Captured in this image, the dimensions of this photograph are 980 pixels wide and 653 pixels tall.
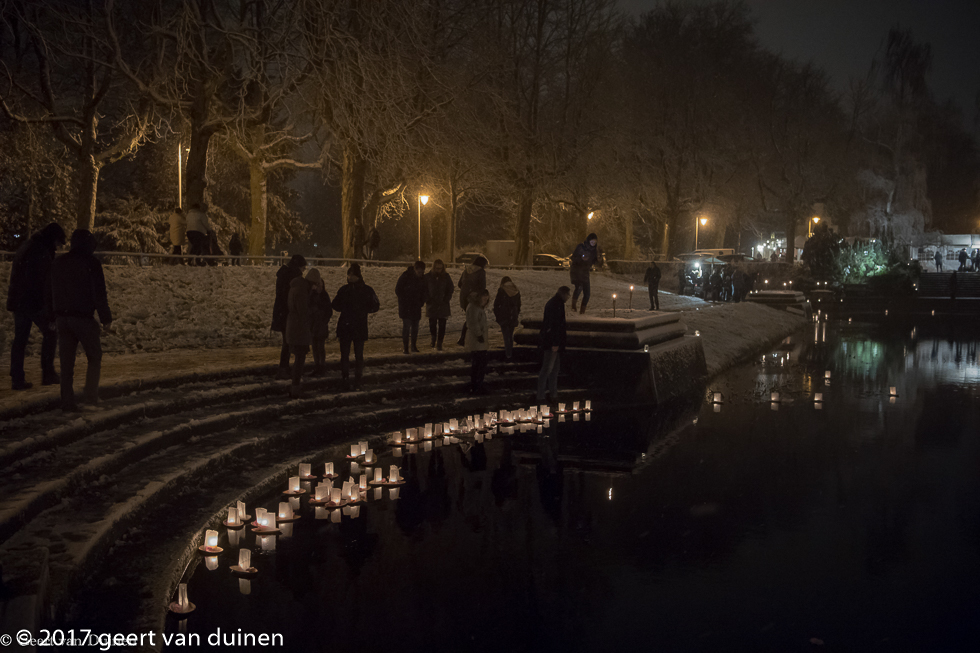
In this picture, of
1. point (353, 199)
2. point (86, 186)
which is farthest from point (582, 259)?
point (86, 186)

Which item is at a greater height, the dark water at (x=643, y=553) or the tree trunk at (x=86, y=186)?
the tree trunk at (x=86, y=186)

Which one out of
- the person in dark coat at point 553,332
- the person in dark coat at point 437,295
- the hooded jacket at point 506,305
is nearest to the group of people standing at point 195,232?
the person in dark coat at point 437,295

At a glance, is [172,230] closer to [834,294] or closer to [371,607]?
[371,607]

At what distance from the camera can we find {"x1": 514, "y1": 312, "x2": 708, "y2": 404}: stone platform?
1316cm

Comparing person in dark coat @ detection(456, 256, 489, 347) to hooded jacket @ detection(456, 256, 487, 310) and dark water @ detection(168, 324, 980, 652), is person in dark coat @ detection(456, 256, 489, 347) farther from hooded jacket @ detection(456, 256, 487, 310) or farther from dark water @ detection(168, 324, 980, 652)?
dark water @ detection(168, 324, 980, 652)

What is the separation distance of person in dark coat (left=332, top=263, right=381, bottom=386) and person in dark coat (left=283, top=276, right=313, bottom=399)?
0.86 metres

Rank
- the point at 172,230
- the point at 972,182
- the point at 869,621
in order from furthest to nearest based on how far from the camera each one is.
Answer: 1. the point at 972,182
2. the point at 172,230
3. the point at 869,621

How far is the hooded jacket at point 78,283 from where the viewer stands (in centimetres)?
842

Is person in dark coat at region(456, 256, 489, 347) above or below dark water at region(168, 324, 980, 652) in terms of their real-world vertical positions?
above

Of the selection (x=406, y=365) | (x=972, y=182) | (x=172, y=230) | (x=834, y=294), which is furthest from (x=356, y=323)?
(x=972, y=182)

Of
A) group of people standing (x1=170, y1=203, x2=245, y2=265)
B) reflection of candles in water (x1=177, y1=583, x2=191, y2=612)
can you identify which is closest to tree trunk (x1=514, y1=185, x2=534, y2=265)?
group of people standing (x1=170, y1=203, x2=245, y2=265)

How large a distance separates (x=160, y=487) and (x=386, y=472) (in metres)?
2.23

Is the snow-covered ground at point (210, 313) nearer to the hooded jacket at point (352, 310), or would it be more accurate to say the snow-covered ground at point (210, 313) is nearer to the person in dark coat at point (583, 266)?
the person in dark coat at point (583, 266)

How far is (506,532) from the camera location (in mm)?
6488
